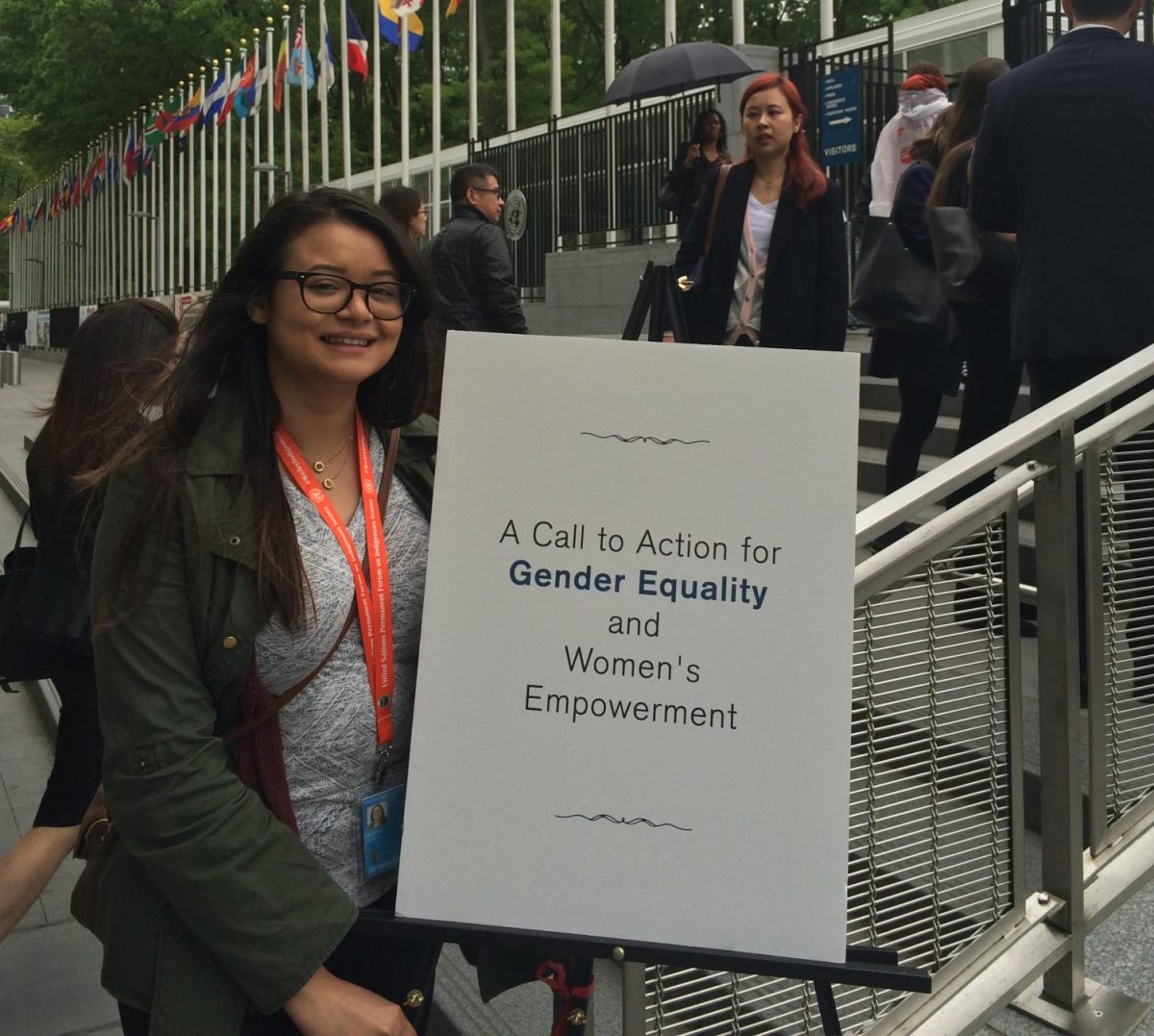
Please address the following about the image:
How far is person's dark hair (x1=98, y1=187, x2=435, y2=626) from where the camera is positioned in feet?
5.72

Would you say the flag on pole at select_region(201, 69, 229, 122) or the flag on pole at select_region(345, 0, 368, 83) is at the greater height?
the flag on pole at select_region(201, 69, 229, 122)

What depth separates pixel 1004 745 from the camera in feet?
8.93

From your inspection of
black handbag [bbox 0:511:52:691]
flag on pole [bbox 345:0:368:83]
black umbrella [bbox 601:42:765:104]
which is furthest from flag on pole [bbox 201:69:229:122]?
black handbag [bbox 0:511:52:691]

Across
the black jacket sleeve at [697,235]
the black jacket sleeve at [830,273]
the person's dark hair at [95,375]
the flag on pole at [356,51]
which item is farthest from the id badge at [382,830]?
the flag on pole at [356,51]

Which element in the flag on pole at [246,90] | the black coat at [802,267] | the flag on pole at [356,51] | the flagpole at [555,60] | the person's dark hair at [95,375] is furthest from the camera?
the flag on pole at [246,90]

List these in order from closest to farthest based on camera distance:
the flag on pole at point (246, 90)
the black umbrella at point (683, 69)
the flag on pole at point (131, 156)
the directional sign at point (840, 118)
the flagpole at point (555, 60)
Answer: the directional sign at point (840, 118)
the black umbrella at point (683, 69)
the flagpole at point (555, 60)
the flag on pole at point (246, 90)
the flag on pole at point (131, 156)

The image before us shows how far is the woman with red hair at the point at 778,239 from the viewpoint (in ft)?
17.4

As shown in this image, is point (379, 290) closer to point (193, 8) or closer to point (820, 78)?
point (820, 78)

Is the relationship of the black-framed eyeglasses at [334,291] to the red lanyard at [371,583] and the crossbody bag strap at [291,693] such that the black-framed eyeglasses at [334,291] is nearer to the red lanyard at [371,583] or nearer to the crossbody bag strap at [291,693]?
the red lanyard at [371,583]

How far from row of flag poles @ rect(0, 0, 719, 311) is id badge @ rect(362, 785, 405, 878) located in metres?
14.6

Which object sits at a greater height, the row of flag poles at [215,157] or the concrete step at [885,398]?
the row of flag poles at [215,157]

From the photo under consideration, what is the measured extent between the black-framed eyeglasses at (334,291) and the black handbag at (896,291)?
4.04 m

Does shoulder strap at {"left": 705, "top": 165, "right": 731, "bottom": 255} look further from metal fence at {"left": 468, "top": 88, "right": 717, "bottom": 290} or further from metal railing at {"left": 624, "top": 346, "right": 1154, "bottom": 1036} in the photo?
metal fence at {"left": 468, "top": 88, "right": 717, "bottom": 290}

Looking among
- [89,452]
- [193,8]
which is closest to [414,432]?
[89,452]
